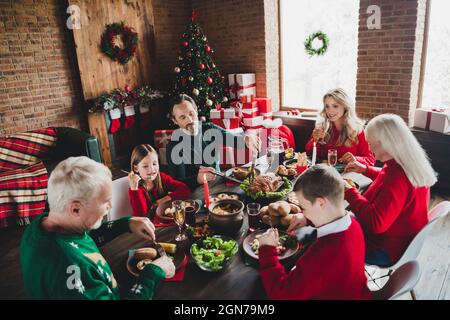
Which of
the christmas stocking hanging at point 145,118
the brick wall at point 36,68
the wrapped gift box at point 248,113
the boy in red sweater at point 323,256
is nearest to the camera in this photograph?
the boy in red sweater at point 323,256

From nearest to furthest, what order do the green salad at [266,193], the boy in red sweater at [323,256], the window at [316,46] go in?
the boy in red sweater at [323,256] → the green salad at [266,193] → the window at [316,46]

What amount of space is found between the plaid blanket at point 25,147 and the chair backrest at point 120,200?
2.73 m

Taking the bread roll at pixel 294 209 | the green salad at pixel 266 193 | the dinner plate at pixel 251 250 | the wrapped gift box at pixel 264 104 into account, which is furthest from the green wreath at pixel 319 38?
the dinner plate at pixel 251 250

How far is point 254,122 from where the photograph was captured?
5070 millimetres

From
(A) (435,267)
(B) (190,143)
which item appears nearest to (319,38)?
(B) (190,143)

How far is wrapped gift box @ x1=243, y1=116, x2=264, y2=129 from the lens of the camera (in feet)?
16.6

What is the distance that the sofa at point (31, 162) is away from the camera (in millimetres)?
3670

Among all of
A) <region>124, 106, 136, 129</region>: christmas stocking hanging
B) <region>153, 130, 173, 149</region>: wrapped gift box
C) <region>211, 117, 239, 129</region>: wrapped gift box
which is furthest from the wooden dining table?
<region>124, 106, 136, 129</region>: christmas stocking hanging

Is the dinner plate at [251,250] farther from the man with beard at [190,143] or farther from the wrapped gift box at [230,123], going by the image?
the wrapped gift box at [230,123]

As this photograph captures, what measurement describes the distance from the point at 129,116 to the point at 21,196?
2.06m

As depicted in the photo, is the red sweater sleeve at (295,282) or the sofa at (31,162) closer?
the red sweater sleeve at (295,282)

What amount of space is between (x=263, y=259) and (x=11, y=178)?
351 centimetres

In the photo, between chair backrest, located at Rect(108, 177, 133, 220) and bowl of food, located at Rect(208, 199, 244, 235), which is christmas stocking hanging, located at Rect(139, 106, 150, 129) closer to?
chair backrest, located at Rect(108, 177, 133, 220)
